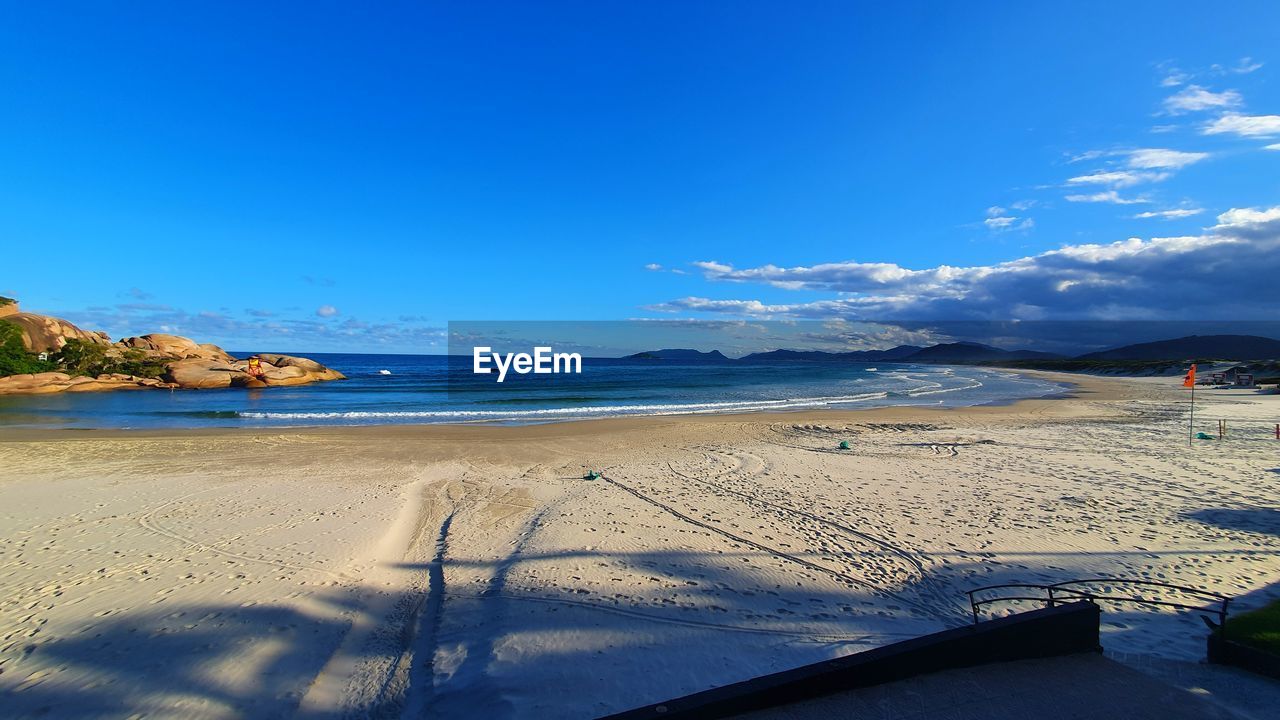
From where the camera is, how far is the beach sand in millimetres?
4637

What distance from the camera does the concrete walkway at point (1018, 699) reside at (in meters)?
2.77

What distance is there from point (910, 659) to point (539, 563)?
5.00 m

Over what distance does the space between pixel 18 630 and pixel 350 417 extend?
799 inches

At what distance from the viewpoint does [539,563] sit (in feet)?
23.2

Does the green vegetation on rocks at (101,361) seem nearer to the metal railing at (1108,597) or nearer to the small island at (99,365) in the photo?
the small island at (99,365)

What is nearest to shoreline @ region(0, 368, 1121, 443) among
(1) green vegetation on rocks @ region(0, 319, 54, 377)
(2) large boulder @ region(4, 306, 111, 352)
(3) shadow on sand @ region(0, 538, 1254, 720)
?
(3) shadow on sand @ region(0, 538, 1254, 720)

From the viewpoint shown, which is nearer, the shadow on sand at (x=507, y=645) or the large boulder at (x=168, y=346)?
the shadow on sand at (x=507, y=645)

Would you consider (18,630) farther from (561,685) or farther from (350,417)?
(350,417)

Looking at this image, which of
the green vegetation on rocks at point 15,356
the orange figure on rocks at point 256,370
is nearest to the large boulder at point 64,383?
the green vegetation on rocks at point 15,356

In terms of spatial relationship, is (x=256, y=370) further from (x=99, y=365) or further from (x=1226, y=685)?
(x=1226, y=685)

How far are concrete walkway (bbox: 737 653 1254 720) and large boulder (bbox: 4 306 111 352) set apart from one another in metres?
59.3

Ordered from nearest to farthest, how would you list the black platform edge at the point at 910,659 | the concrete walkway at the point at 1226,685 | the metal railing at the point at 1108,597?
the black platform edge at the point at 910,659 → the concrete walkway at the point at 1226,685 → the metal railing at the point at 1108,597

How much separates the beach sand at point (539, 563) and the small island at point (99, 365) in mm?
32591

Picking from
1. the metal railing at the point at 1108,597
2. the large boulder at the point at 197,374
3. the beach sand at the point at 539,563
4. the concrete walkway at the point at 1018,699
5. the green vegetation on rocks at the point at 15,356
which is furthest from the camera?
the large boulder at the point at 197,374
